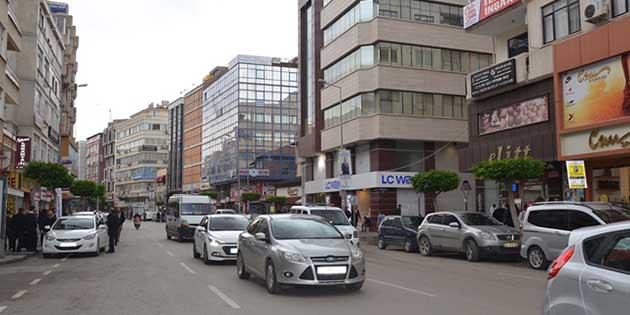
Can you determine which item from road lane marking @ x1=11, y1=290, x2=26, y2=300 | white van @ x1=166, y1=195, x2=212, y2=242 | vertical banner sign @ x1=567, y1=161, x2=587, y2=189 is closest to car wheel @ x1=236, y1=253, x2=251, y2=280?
road lane marking @ x1=11, y1=290, x2=26, y2=300

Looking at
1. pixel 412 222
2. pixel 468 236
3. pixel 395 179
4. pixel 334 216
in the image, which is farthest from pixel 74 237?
pixel 395 179

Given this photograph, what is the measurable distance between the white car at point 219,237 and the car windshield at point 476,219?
24.6 feet

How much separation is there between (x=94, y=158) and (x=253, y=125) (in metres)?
90.2

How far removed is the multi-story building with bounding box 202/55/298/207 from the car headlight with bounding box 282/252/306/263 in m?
74.9

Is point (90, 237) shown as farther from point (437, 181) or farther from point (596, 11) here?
point (596, 11)

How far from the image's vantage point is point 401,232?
23484mm

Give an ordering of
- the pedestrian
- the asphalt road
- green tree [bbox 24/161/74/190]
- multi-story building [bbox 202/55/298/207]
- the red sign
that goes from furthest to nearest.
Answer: multi-story building [bbox 202/55/298/207], green tree [bbox 24/161/74/190], the red sign, the pedestrian, the asphalt road

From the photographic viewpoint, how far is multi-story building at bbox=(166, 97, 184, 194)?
4573 inches

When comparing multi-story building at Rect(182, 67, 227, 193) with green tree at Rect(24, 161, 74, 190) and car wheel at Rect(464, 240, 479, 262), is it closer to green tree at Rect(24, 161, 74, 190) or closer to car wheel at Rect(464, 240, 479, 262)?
green tree at Rect(24, 161, 74, 190)

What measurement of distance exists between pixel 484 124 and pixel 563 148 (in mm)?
6055

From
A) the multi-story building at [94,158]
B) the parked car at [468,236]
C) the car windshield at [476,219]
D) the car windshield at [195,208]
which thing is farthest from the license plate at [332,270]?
the multi-story building at [94,158]

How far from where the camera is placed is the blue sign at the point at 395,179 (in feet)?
139

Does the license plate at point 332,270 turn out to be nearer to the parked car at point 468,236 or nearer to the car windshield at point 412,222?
the parked car at point 468,236

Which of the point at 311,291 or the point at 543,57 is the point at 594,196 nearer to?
the point at 543,57
